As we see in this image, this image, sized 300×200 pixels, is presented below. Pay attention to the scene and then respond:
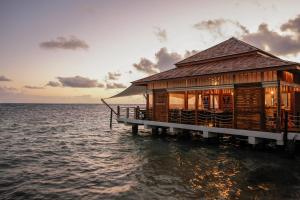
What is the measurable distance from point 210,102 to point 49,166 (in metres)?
15.0

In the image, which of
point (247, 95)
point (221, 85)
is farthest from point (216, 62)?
point (247, 95)

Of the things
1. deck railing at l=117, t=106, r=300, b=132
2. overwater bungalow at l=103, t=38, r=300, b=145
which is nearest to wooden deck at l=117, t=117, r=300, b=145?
overwater bungalow at l=103, t=38, r=300, b=145

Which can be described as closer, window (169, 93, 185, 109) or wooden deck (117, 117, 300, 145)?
wooden deck (117, 117, 300, 145)

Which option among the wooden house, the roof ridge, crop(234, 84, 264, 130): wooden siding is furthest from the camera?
the roof ridge

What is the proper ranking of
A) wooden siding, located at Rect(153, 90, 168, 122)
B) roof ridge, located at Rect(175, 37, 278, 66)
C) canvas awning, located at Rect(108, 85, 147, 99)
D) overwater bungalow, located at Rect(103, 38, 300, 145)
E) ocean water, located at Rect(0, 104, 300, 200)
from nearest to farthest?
ocean water, located at Rect(0, 104, 300, 200)
overwater bungalow, located at Rect(103, 38, 300, 145)
roof ridge, located at Rect(175, 37, 278, 66)
wooden siding, located at Rect(153, 90, 168, 122)
canvas awning, located at Rect(108, 85, 147, 99)

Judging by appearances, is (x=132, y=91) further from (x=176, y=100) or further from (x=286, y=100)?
(x=286, y=100)

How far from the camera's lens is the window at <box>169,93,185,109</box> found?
2142 cm

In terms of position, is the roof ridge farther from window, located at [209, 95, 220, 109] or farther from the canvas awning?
the canvas awning

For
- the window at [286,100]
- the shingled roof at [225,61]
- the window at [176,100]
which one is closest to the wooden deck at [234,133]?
the window at [176,100]

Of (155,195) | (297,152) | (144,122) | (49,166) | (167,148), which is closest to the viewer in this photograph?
(155,195)

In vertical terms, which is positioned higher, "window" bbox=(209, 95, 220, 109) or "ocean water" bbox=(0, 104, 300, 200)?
"window" bbox=(209, 95, 220, 109)

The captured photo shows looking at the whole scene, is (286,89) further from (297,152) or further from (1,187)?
(1,187)

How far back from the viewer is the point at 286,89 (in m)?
17.8

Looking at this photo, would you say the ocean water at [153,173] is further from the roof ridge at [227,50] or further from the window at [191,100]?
the roof ridge at [227,50]
